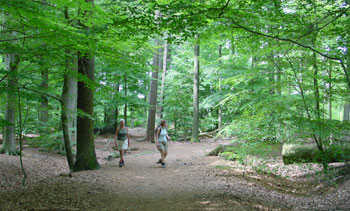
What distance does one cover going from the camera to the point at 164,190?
20.1ft

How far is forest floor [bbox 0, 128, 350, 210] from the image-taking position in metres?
4.87

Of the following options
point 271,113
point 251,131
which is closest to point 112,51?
point 251,131

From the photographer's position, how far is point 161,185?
670 centimetres

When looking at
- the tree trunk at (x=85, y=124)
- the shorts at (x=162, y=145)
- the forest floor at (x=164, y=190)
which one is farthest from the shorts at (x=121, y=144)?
the tree trunk at (x=85, y=124)

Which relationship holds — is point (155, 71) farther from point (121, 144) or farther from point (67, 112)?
point (121, 144)

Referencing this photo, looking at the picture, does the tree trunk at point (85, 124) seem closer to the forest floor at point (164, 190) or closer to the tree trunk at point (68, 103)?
the tree trunk at point (68, 103)

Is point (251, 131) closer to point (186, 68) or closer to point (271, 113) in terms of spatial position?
point (271, 113)

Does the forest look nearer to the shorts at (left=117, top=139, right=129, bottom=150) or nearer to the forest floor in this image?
the forest floor

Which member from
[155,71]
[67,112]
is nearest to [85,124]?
[67,112]

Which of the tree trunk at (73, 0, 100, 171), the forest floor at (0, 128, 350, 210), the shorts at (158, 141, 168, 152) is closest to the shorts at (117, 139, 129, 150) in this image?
the forest floor at (0, 128, 350, 210)

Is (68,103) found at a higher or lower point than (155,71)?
lower

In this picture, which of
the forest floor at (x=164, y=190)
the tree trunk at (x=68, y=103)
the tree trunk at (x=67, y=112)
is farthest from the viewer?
the tree trunk at (x=67, y=112)

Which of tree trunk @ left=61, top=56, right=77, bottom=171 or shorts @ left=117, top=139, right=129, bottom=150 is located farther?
shorts @ left=117, top=139, right=129, bottom=150

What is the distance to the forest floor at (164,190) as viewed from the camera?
4.87 metres
